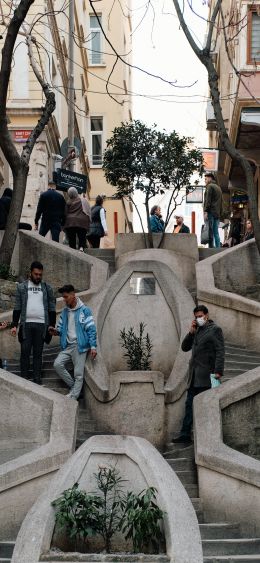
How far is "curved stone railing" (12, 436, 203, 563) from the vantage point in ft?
34.2

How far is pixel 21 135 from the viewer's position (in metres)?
32.7

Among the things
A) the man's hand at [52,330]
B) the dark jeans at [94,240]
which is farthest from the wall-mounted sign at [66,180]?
the man's hand at [52,330]

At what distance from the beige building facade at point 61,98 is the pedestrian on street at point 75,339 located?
3.51 metres

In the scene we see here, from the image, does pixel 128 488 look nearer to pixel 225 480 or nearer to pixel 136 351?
pixel 225 480

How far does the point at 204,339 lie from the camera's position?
51.2 feet

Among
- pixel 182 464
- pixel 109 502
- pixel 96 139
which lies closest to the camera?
pixel 109 502

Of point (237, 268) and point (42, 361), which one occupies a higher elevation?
point (237, 268)

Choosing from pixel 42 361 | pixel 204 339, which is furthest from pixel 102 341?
pixel 204 339

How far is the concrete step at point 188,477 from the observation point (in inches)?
556

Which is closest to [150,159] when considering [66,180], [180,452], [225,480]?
[66,180]

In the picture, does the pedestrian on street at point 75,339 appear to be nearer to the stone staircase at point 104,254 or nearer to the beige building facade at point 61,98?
the beige building facade at point 61,98

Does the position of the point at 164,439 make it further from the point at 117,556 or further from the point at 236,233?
the point at 236,233

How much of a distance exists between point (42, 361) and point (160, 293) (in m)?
2.03

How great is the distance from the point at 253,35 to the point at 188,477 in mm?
15223
